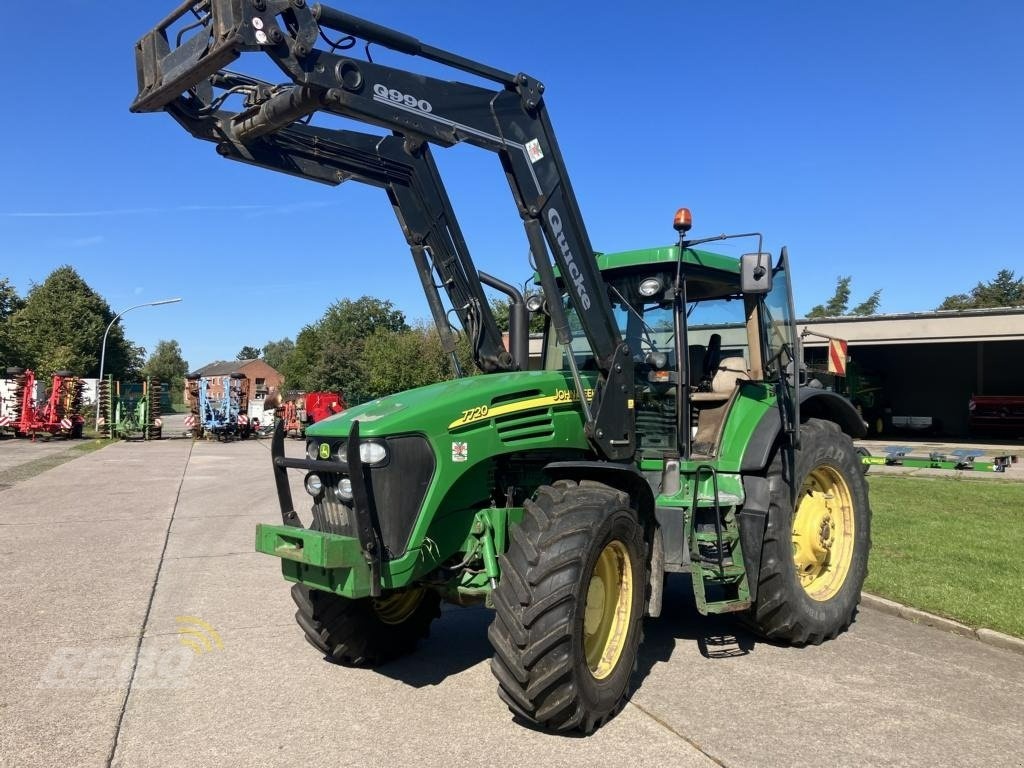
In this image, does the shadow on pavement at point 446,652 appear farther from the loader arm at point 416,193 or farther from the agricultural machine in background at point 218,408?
the agricultural machine in background at point 218,408

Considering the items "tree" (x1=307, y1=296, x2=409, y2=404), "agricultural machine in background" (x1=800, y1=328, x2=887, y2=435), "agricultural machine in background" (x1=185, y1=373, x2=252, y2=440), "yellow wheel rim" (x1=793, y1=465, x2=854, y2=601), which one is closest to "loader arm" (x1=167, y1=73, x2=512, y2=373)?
"yellow wheel rim" (x1=793, y1=465, x2=854, y2=601)

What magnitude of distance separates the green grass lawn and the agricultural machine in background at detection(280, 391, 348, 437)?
53.7 feet

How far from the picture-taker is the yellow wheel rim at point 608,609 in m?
4.20

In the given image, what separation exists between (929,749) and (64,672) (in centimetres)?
486

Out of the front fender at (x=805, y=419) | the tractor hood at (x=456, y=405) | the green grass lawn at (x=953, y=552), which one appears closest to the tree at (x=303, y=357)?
the green grass lawn at (x=953, y=552)

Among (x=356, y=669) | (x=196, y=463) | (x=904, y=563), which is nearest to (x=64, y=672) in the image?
(x=356, y=669)

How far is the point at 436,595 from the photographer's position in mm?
5207

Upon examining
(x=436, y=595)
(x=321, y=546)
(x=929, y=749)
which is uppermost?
(x=321, y=546)

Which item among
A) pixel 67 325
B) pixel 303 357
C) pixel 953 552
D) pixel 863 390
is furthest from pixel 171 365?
pixel 953 552

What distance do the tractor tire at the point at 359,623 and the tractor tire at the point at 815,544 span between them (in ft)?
7.37

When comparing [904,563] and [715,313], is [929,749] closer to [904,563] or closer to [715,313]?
[715,313]

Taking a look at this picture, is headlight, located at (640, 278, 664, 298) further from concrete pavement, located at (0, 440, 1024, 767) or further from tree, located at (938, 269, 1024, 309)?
tree, located at (938, 269, 1024, 309)

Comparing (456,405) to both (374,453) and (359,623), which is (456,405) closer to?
(374,453)

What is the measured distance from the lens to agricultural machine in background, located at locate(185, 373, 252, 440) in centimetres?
2894
